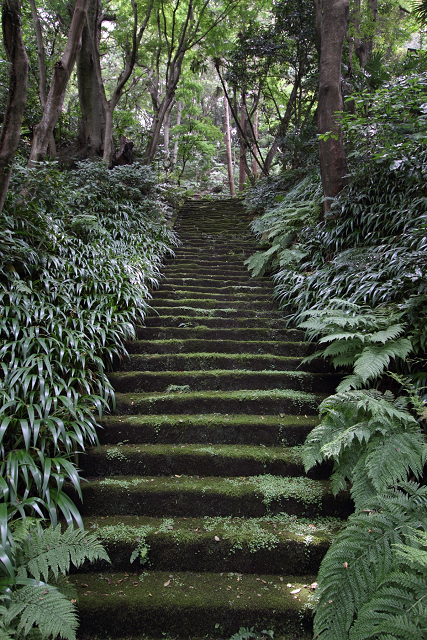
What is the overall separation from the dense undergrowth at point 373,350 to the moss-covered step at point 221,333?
0.28 m

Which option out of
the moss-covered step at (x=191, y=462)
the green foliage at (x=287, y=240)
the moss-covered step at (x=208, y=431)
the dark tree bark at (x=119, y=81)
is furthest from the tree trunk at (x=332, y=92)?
the dark tree bark at (x=119, y=81)

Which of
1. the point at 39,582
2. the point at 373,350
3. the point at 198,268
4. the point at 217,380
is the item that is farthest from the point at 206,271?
the point at 39,582

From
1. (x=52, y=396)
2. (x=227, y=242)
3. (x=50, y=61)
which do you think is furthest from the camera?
(x=50, y=61)

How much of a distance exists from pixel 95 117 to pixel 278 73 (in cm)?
519

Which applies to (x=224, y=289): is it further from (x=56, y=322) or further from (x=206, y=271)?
(x=56, y=322)

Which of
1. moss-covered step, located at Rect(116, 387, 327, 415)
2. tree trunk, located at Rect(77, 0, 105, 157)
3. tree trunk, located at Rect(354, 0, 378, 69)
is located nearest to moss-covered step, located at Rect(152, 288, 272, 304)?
moss-covered step, located at Rect(116, 387, 327, 415)

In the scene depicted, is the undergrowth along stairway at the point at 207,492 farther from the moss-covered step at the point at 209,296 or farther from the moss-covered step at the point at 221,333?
the moss-covered step at the point at 209,296

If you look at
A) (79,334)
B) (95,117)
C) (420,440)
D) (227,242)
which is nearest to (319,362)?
(420,440)

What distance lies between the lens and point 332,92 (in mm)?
4387

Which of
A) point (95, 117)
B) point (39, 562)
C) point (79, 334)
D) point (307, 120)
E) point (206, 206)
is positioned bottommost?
point (39, 562)

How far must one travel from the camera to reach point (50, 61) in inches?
318

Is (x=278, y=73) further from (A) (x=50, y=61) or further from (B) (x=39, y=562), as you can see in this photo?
(B) (x=39, y=562)

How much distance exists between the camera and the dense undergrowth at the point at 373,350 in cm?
141

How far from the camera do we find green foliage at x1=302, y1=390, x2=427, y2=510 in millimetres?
1733
